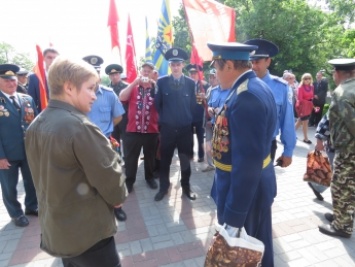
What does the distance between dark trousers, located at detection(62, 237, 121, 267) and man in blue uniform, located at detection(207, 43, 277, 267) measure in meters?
0.78

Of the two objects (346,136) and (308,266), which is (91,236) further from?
(346,136)

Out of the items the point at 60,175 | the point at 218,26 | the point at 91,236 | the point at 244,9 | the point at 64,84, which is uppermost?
the point at 244,9

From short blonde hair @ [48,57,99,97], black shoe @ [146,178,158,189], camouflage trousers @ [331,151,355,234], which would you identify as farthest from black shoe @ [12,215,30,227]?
camouflage trousers @ [331,151,355,234]

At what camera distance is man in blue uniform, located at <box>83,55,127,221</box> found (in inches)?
139

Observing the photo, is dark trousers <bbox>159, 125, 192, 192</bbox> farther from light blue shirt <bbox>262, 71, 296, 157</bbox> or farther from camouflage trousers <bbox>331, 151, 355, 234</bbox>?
camouflage trousers <bbox>331, 151, 355, 234</bbox>

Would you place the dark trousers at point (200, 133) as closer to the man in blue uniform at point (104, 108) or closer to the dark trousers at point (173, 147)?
the dark trousers at point (173, 147)

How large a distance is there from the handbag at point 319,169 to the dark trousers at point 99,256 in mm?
3397

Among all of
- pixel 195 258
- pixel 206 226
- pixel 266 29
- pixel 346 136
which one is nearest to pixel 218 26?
pixel 346 136

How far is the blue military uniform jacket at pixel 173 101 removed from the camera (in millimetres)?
4270

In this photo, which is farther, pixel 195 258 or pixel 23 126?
pixel 23 126

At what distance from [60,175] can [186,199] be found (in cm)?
321

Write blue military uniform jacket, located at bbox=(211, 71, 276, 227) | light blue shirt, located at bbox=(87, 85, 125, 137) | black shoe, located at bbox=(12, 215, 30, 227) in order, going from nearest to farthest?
blue military uniform jacket, located at bbox=(211, 71, 276, 227)
light blue shirt, located at bbox=(87, 85, 125, 137)
black shoe, located at bbox=(12, 215, 30, 227)

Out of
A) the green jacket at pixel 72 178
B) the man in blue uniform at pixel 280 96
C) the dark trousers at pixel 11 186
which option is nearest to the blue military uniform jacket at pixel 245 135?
the green jacket at pixel 72 178

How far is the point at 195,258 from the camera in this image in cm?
301
